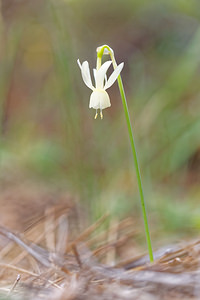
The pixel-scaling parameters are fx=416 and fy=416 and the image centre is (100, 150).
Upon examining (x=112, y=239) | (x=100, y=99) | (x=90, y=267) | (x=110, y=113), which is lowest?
(x=90, y=267)

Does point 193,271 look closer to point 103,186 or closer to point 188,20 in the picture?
point 103,186

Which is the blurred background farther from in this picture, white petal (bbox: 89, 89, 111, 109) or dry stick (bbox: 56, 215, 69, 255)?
white petal (bbox: 89, 89, 111, 109)

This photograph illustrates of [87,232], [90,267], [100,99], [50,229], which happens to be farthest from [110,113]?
[90,267]

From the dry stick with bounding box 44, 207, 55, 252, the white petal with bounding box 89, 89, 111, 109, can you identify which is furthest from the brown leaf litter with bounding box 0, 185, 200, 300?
the white petal with bounding box 89, 89, 111, 109

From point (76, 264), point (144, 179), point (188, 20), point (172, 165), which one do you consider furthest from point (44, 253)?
point (188, 20)

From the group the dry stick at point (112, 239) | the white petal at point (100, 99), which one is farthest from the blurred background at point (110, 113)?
the white petal at point (100, 99)

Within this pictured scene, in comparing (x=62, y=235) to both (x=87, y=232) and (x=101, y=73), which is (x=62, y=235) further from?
(x=101, y=73)

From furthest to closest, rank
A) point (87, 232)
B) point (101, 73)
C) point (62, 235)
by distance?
→ point (62, 235)
point (87, 232)
point (101, 73)

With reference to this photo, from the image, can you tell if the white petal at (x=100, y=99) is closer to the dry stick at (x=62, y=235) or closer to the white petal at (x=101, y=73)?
the white petal at (x=101, y=73)
